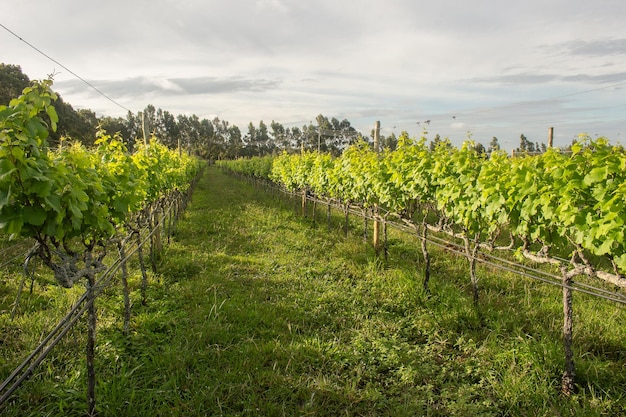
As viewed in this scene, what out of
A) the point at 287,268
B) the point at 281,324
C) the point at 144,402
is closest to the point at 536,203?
the point at 281,324

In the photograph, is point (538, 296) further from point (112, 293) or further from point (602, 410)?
point (112, 293)

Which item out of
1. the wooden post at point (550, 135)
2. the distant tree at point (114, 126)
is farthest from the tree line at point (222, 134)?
the wooden post at point (550, 135)

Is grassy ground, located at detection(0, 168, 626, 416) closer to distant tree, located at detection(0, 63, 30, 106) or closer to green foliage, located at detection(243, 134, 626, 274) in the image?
green foliage, located at detection(243, 134, 626, 274)

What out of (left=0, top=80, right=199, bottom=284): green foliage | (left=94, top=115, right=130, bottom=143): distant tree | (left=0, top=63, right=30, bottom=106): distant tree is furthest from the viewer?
(left=94, top=115, right=130, bottom=143): distant tree

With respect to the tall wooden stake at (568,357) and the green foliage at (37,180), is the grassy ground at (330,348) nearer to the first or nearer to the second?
the tall wooden stake at (568,357)

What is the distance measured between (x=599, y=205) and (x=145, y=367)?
4.65 meters

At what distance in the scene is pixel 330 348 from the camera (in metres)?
4.31

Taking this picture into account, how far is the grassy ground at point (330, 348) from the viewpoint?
11.0ft

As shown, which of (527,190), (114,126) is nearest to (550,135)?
(527,190)

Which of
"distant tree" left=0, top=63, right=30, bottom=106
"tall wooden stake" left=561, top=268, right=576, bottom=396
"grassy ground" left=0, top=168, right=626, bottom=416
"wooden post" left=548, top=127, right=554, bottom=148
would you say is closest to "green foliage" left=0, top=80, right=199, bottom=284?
"grassy ground" left=0, top=168, right=626, bottom=416

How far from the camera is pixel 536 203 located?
3486 millimetres

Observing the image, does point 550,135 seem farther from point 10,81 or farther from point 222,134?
point 222,134

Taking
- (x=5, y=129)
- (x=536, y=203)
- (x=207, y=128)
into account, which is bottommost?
(x=536, y=203)

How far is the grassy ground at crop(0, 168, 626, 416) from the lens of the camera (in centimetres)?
337
